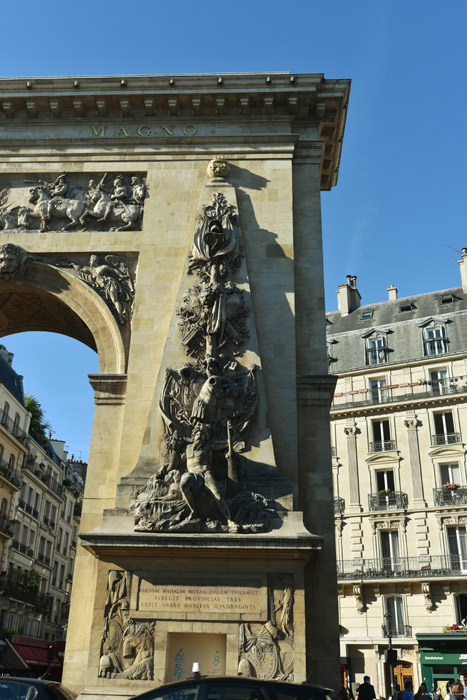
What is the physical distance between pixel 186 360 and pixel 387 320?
2984cm

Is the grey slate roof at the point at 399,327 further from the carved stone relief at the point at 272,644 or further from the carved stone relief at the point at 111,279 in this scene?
the carved stone relief at the point at 272,644

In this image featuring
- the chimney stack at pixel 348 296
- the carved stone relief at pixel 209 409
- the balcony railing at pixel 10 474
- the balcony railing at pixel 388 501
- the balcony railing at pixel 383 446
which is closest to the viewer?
the carved stone relief at pixel 209 409

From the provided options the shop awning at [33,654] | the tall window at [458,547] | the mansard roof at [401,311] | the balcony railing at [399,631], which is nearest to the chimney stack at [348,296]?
the mansard roof at [401,311]

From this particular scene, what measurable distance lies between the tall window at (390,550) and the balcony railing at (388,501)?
1.26 meters

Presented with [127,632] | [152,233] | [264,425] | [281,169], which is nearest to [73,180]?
[152,233]

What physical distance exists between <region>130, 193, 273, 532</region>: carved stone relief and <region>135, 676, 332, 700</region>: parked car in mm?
6216

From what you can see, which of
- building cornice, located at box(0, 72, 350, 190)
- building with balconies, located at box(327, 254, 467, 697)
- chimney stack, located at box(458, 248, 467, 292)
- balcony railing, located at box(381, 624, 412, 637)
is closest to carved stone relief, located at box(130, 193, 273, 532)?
building cornice, located at box(0, 72, 350, 190)

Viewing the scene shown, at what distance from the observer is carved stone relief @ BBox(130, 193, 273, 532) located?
14148mm

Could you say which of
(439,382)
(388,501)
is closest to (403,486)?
(388,501)

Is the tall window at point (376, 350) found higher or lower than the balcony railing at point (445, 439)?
higher

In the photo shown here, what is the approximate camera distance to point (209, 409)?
49.8 ft

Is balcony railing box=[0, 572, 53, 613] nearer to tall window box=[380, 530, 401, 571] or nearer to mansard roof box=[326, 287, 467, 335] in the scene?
tall window box=[380, 530, 401, 571]

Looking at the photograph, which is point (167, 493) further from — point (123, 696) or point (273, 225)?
point (273, 225)

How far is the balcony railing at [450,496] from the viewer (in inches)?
1372
